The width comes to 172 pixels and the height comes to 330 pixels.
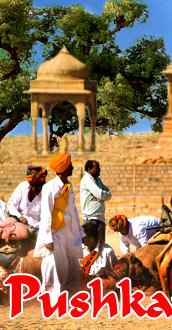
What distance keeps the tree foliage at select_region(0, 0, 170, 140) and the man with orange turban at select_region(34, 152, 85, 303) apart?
10160 mm

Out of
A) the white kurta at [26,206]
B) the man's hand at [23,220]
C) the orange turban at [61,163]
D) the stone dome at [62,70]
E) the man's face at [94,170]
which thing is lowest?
the man's hand at [23,220]

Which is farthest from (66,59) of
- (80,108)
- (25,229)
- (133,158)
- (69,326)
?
(69,326)

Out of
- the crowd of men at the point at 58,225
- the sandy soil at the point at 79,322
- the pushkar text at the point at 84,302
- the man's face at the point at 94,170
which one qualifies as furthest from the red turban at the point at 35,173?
the sandy soil at the point at 79,322

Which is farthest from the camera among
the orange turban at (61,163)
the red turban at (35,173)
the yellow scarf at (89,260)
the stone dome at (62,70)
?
the stone dome at (62,70)

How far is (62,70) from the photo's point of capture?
9453 millimetres

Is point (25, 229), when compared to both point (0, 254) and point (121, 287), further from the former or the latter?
point (121, 287)

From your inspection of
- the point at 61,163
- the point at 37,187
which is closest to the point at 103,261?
the point at 37,187

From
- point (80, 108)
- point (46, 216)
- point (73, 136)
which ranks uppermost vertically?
point (80, 108)

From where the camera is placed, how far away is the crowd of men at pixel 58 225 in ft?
20.1

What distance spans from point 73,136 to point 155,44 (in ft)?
10.8

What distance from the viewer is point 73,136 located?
19016 millimetres

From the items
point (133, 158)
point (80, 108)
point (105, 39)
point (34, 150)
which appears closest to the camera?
point (34, 150)

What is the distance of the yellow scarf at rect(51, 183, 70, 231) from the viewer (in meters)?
6.17

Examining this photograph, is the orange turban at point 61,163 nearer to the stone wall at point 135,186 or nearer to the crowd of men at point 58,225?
the crowd of men at point 58,225
